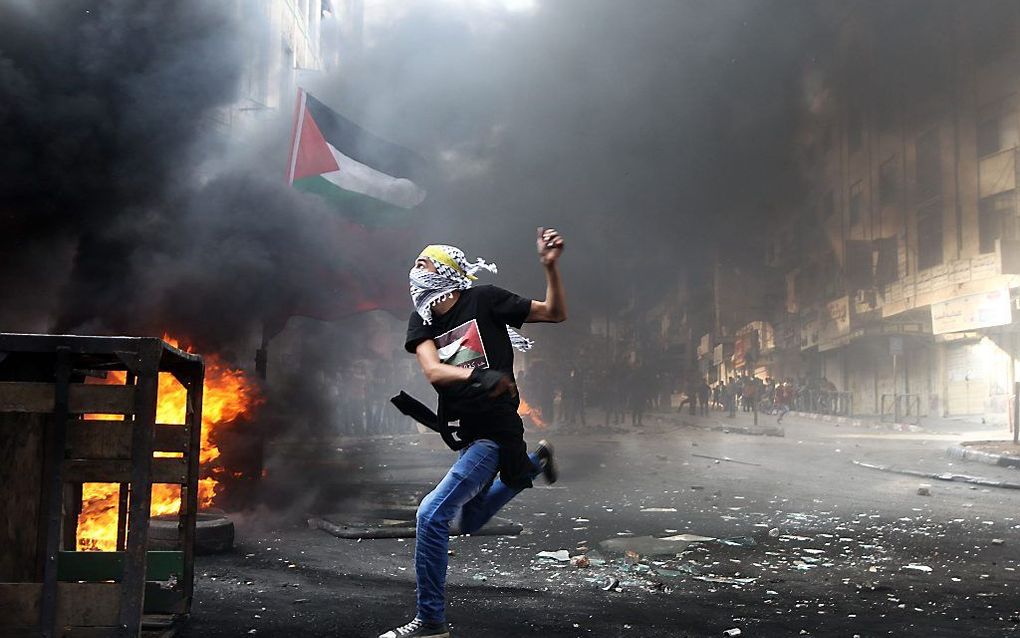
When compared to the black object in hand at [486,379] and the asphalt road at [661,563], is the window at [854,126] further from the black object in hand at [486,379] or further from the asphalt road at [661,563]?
the black object in hand at [486,379]

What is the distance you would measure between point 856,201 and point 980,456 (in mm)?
5421

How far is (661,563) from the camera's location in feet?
15.2

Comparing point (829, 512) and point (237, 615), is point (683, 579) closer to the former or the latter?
point (237, 615)

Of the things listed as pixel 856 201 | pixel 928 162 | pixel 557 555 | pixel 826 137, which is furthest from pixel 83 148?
pixel 928 162

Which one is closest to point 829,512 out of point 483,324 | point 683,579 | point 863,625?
point 683,579

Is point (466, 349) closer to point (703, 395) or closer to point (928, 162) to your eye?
point (703, 395)

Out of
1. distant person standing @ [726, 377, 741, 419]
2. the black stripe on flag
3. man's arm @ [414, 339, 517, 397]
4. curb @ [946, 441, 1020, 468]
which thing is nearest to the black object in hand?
man's arm @ [414, 339, 517, 397]

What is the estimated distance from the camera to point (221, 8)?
10227 millimetres

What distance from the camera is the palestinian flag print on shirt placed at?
2.91 metres

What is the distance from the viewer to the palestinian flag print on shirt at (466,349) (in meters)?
2.91

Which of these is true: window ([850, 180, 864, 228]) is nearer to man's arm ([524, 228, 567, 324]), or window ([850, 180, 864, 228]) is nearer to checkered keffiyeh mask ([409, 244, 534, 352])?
man's arm ([524, 228, 567, 324])

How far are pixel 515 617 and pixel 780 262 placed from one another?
13069 mm

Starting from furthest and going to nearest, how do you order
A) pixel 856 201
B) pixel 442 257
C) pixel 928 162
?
pixel 856 201 < pixel 928 162 < pixel 442 257

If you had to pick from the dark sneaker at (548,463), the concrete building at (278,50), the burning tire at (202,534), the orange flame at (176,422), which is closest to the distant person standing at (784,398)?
the orange flame at (176,422)
